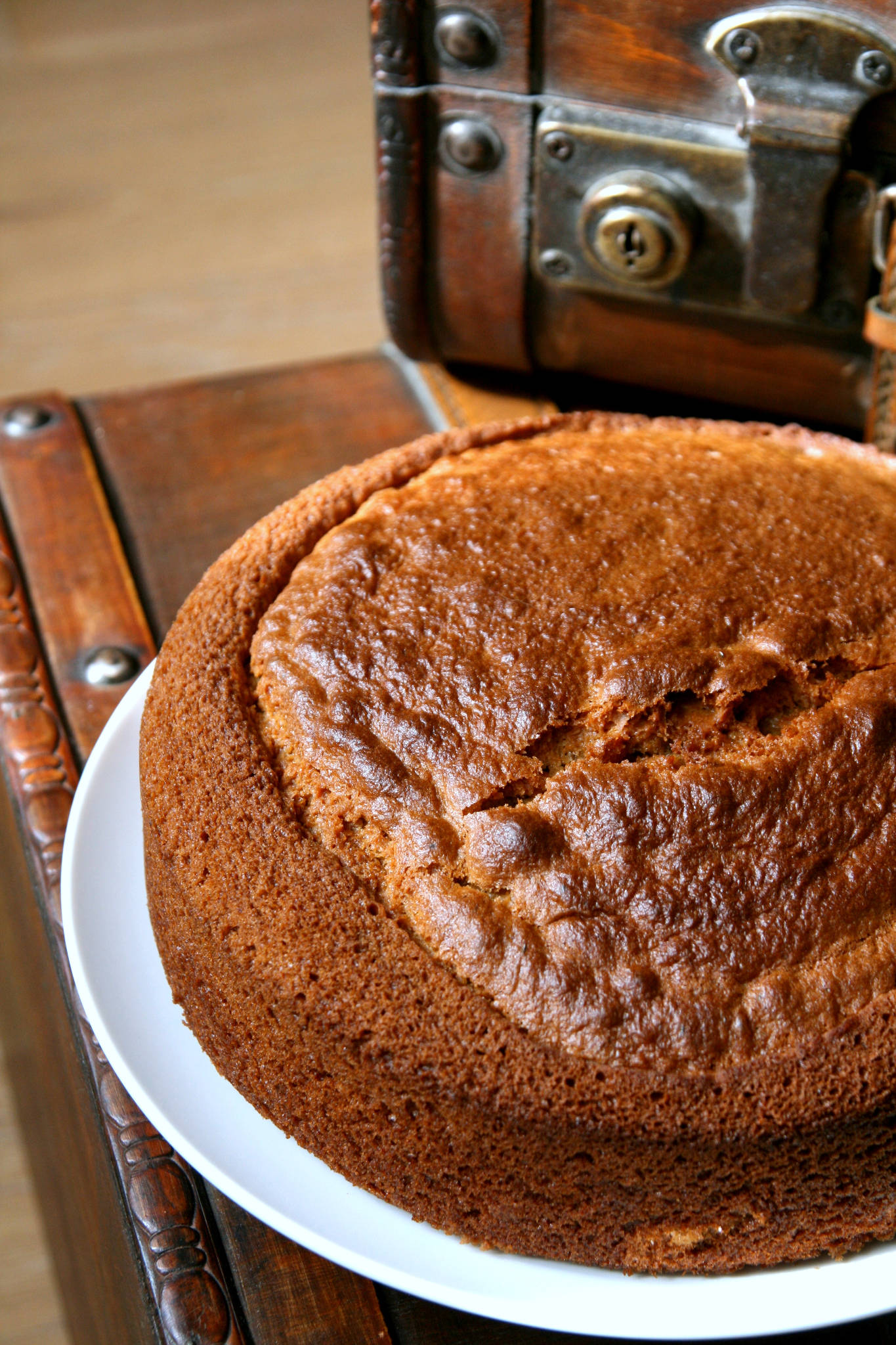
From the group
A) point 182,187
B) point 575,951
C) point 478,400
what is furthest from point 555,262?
point 182,187

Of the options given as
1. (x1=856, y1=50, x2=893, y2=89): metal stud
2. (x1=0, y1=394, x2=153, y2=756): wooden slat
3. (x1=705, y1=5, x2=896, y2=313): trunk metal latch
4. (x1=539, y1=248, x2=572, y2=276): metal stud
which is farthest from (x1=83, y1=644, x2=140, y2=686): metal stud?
(x1=856, y1=50, x2=893, y2=89): metal stud

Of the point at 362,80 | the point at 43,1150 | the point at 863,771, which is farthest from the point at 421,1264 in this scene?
the point at 362,80

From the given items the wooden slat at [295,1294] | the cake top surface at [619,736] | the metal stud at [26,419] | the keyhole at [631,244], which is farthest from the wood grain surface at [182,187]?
the wooden slat at [295,1294]

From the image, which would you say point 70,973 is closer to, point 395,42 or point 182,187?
point 395,42

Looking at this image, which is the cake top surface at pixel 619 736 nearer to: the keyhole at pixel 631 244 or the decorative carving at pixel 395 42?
the keyhole at pixel 631 244

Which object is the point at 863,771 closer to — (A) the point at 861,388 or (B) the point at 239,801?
(B) the point at 239,801

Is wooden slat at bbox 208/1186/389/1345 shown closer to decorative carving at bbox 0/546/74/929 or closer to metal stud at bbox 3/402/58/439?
decorative carving at bbox 0/546/74/929
